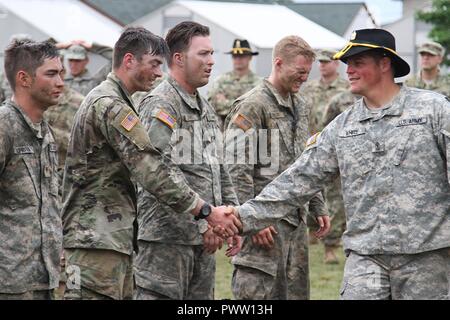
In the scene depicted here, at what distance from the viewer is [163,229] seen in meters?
7.61

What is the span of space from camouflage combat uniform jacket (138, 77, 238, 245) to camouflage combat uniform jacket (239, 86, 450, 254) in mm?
1260

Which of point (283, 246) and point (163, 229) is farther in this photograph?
point (283, 246)

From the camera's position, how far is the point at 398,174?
6520 millimetres

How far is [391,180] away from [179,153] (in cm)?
172

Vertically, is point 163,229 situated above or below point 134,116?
below

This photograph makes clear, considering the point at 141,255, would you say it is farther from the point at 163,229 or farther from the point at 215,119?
the point at 215,119

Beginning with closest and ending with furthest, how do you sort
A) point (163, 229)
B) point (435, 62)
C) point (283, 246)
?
point (163, 229) → point (283, 246) → point (435, 62)

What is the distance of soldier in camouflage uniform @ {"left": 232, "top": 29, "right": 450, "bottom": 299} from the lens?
21.2ft

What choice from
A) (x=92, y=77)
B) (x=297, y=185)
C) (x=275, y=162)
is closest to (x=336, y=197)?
(x=92, y=77)

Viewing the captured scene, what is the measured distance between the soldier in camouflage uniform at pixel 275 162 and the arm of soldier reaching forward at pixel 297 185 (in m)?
1.36

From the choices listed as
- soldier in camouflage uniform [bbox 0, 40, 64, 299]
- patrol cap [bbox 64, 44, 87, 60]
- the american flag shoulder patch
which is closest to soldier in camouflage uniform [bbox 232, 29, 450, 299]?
the american flag shoulder patch
